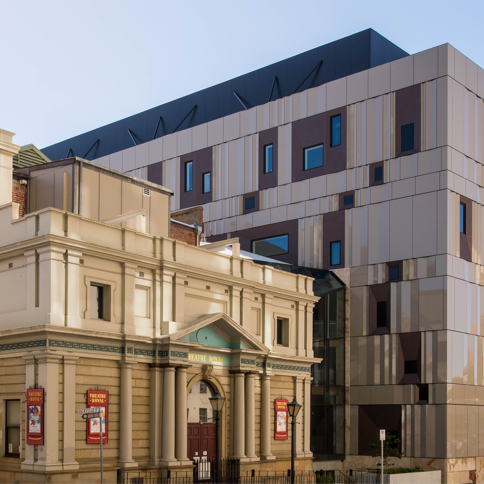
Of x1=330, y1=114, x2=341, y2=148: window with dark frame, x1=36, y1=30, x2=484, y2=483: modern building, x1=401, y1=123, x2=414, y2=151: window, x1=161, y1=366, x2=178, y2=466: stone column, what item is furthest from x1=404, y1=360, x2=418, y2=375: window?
x1=161, y1=366, x2=178, y2=466: stone column

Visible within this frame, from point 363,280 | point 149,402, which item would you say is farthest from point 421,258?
point 149,402

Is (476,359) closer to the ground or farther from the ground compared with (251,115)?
closer to the ground

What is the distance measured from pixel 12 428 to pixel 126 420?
457 centimetres

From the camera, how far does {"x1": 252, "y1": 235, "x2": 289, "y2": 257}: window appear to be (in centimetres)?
5741

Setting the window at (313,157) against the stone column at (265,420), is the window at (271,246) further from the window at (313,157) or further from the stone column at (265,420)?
the stone column at (265,420)

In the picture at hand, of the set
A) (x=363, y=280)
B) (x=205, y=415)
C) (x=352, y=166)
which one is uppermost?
(x=352, y=166)

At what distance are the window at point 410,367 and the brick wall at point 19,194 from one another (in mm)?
25840

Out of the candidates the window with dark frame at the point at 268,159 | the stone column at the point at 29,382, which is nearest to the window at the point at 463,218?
the window with dark frame at the point at 268,159

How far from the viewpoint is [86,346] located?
3156 cm

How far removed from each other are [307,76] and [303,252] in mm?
14049

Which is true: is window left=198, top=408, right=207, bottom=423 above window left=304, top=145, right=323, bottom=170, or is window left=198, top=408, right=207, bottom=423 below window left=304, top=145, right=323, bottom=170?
below

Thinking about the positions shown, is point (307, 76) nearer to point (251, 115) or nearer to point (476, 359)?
point (251, 115)

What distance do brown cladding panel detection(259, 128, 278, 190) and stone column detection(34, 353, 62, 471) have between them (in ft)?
102

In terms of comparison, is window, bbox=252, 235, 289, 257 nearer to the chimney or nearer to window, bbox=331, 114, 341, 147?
window, bbox=331, 114, 341, 147
